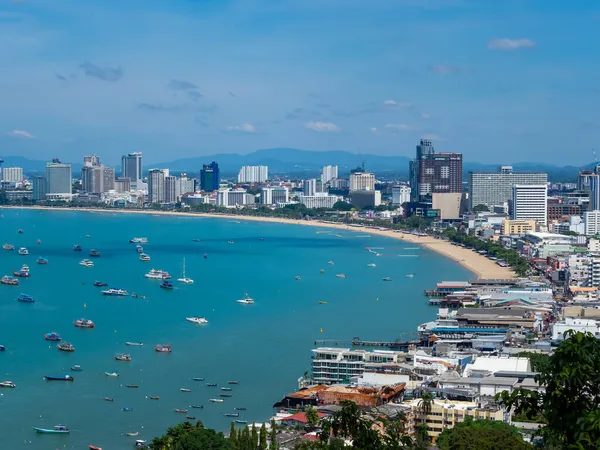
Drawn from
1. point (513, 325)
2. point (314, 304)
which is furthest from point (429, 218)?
point (513, 325)

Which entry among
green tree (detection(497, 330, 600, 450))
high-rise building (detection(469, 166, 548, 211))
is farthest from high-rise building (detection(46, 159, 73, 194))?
green tree (detection(497, 330, 600, 450))

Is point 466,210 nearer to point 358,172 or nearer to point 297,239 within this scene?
point 297,239

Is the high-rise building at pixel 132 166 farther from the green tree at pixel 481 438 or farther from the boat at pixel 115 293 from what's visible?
the green tree at pixel 481 438

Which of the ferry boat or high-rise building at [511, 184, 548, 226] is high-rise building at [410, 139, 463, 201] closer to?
high-rise building at [511, 184, 548, 226]

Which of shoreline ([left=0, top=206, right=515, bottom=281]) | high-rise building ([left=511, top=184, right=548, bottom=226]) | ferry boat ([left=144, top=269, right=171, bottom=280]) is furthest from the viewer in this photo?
high-rise building ([left=511, top=184, right=548, bottom=226])

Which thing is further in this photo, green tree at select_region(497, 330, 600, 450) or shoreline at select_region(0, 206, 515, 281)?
shoreline at select_region(0, 206, 515, 281)
